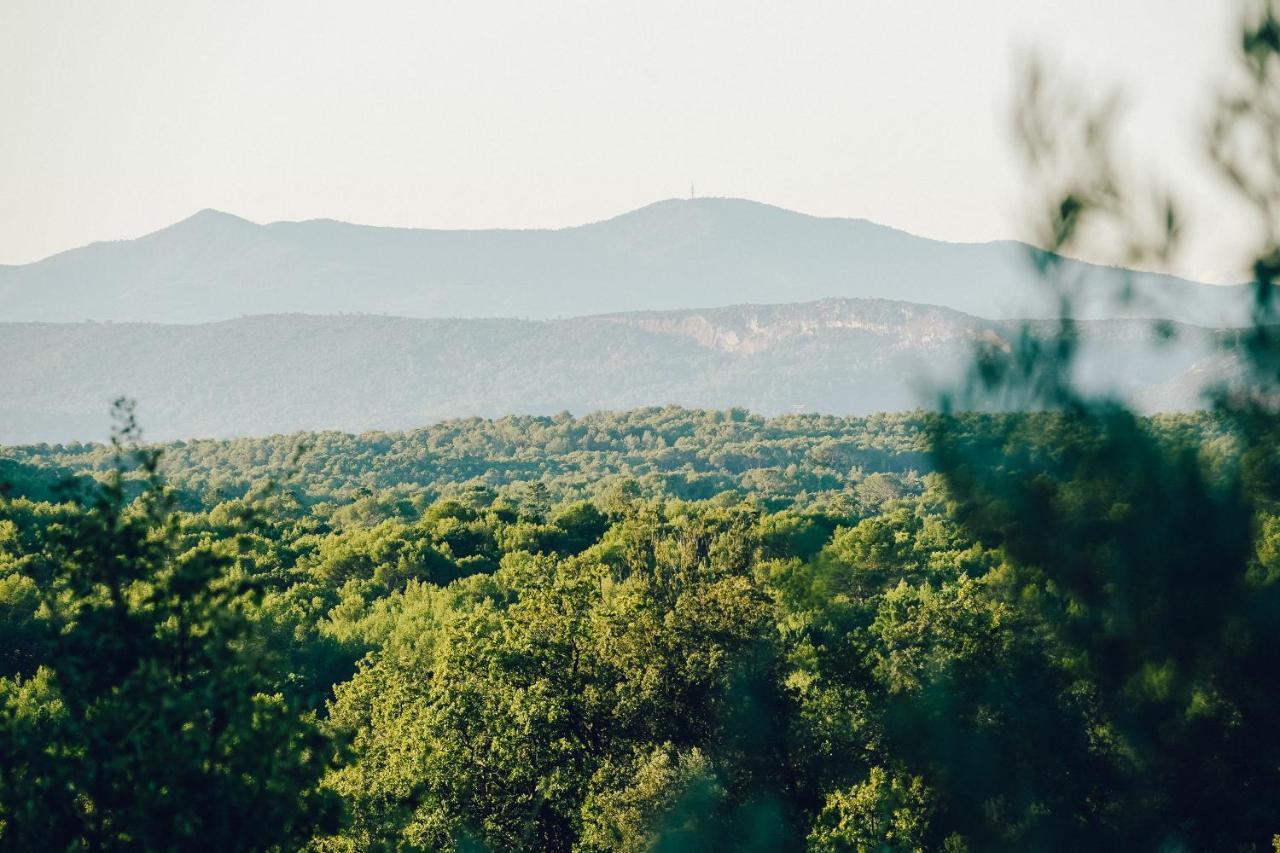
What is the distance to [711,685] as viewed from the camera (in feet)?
86.0

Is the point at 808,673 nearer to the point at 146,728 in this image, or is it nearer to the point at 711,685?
the point at 711,685

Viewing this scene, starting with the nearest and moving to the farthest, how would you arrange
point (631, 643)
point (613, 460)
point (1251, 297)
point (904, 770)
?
point (1251, 297), point (904, 770), point (631, 643), point (613, 460)

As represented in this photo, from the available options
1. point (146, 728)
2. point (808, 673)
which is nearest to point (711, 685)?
point (808, 673)

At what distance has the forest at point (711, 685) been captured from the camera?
12109mm

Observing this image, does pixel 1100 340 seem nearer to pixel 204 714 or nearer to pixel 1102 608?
pixel 1102 608

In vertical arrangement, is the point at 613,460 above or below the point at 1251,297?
below

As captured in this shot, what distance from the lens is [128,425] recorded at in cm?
1365

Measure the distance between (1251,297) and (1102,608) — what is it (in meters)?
3.06

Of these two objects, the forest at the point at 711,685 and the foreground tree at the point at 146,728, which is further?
the forest at the point at 711,685

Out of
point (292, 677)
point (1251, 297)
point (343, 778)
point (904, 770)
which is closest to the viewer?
point (1251, 297)

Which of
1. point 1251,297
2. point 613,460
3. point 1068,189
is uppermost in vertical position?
point 1068,189

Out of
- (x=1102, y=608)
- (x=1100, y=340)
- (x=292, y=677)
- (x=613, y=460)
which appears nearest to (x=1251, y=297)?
(x=1100, y=340)

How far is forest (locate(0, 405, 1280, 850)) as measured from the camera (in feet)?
39.7

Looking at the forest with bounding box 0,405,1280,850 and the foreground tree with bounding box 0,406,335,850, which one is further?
the forest with bounding box 0,405,1280,850
